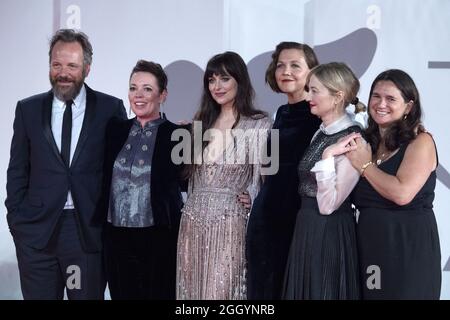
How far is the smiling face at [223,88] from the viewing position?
309cm

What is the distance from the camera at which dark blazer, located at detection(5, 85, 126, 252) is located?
10.4 ft

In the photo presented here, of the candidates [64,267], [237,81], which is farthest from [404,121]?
[64,267]

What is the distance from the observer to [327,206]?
2.77m

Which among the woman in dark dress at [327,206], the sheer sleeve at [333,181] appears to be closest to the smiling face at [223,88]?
the woman in dark dress at [327,206]

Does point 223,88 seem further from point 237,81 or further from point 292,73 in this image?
point 292,73

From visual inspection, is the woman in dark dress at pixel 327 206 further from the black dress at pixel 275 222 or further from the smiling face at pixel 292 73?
the smiling face at pixel 292 73

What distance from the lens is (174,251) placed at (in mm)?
3137

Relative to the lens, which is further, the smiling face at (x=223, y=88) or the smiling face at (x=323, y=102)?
the smiling face at (x=223, y=88)

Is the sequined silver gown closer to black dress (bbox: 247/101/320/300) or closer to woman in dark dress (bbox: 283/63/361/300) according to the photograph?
black dress (bbox: 247/101/320/300)

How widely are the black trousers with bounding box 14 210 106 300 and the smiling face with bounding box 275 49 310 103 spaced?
1.18 m

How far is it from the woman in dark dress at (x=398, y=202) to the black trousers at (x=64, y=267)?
1.29 meters

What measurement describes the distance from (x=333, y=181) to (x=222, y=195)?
1.82 ft
